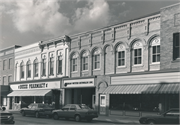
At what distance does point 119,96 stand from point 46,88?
12.2 m

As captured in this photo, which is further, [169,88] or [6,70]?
[6,70]

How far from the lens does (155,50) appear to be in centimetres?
2455

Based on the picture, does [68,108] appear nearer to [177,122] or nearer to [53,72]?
[177,122]

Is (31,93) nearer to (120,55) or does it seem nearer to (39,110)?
(39,110)

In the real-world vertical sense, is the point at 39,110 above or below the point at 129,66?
below

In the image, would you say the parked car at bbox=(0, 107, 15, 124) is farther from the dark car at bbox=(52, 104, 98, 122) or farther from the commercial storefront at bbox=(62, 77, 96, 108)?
the commercial storefront at bbox=(62, 77, 96, 108)

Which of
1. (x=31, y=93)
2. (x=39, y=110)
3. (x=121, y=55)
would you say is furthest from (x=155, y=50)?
(x=31, y=93)

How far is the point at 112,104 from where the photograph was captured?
27.3m

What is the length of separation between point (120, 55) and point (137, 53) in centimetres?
209

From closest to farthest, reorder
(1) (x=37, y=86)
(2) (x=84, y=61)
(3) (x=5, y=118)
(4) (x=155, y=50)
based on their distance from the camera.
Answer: (3) (x=5, y=118) < (4) (x=155, y=50) < (2) (x=84, y=61) < (1) (x=37, y=86)

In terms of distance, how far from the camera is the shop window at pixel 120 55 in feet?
89.2

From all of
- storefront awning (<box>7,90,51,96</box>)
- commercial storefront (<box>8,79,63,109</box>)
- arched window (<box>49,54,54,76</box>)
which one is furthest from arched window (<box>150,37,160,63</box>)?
arched window (<box>49,54,54,76</box>)

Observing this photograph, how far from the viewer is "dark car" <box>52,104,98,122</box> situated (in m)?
22.2

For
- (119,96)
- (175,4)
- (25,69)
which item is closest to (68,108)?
(119,96)
